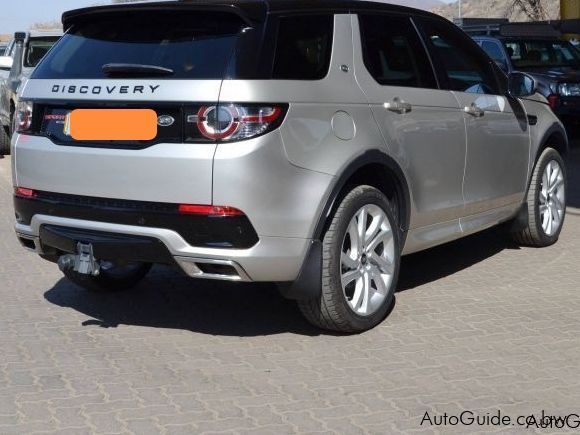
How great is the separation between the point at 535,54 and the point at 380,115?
35.8 feet

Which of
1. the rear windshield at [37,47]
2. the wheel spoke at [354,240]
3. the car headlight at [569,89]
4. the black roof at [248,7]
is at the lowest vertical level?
the car headlight at [569,89]

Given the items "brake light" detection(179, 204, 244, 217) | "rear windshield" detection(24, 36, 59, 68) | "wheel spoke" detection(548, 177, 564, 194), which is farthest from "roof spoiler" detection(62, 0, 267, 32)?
"rear windshield" detection(24, 36, 59, 68)

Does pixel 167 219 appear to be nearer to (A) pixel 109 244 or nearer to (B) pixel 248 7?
(A) pixel 109 244

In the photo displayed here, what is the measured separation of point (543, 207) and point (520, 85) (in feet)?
3.47

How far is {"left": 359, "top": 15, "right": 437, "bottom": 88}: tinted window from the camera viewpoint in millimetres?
5434

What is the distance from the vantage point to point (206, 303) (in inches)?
237

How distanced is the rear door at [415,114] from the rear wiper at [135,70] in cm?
109

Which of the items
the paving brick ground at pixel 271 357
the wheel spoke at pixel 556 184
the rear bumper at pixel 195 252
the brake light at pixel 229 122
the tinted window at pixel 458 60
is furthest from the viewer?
the wheel spoke at pixel 556 184

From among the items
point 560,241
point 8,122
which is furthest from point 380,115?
point 8,122

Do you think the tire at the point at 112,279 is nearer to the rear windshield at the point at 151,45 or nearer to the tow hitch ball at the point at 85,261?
the tow hitch ball at the point at 85,261

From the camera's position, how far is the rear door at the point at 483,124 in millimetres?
6172

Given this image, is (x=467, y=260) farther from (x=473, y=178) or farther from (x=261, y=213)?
(x=261, y=213)

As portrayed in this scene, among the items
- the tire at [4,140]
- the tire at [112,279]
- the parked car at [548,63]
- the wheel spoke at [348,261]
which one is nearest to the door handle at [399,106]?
the wheel spoke at [348,261]

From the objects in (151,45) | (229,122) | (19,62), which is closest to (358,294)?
(229,122)
